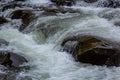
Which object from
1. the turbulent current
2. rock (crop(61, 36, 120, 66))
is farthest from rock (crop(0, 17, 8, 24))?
rock (crop(61, 36, 120, 66))

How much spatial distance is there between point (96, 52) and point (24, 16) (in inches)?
172

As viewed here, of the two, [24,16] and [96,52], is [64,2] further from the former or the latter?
[96,52]

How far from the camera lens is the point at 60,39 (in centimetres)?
852

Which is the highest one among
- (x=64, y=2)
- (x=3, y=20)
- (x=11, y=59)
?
(x=64, y=2)

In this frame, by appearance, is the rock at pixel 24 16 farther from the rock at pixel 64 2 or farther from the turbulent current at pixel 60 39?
the rock at pixel 64 2

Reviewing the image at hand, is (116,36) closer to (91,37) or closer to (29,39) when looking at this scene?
(91,37)

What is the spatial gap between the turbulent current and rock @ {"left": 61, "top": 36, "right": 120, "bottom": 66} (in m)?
0.15

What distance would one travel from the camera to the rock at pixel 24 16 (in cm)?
1029

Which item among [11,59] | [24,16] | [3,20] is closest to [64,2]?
[24,16]

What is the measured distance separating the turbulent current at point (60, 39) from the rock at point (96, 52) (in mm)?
146

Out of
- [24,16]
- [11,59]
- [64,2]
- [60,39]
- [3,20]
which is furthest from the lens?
[64,2]

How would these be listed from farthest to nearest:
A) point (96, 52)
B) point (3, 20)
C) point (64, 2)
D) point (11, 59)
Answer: point (64, 2) < point (3, 20) < point (11, 59) < point (96, 52)

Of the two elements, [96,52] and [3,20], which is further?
[3,20]

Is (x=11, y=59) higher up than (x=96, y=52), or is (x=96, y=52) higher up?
(x=96, y=52)
